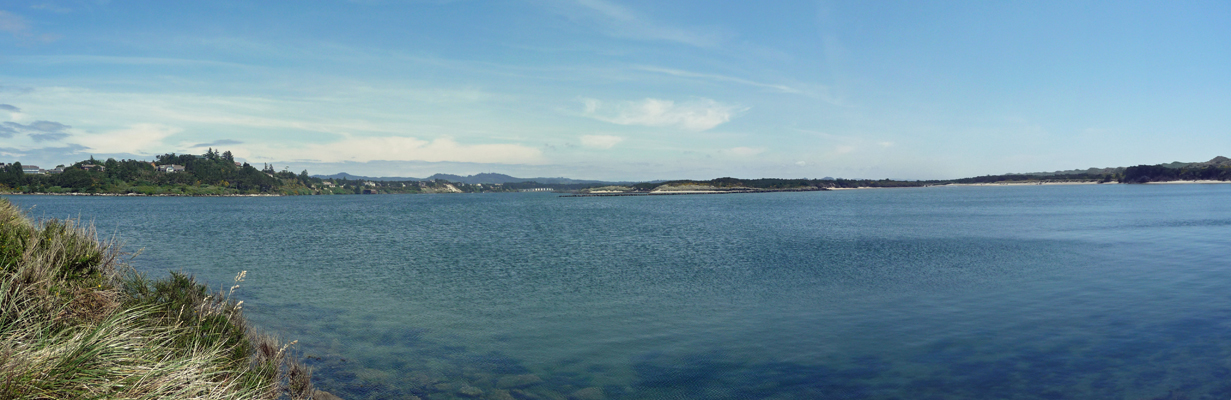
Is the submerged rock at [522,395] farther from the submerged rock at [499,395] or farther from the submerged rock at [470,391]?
the submerged rock at [470,391]

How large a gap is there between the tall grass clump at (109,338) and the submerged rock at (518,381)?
3.74 metres

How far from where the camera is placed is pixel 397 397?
11.9 m

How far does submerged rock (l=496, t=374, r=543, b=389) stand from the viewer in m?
12.7

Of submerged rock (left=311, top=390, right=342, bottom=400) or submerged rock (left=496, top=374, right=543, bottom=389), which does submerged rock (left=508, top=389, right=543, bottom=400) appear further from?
submerged rock (left=311, top=390, right=342, bottom=400)

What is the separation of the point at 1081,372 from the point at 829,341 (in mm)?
5455

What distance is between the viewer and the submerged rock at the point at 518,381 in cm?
1273

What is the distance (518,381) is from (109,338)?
770 cm

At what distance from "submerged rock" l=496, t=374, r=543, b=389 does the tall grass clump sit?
3743 mm

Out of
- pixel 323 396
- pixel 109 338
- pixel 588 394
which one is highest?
pixel 109 338

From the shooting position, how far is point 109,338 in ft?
21.7

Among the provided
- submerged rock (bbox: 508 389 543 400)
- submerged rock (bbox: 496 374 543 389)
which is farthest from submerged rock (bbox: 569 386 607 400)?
submerged rock (bbox: 496 374 543 389)

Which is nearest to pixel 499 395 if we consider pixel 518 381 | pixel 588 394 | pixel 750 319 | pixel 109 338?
pixel 518 381

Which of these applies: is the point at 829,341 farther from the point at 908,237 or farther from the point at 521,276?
the point at 908,237

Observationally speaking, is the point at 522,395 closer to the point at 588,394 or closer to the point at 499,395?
the point at 499,395
